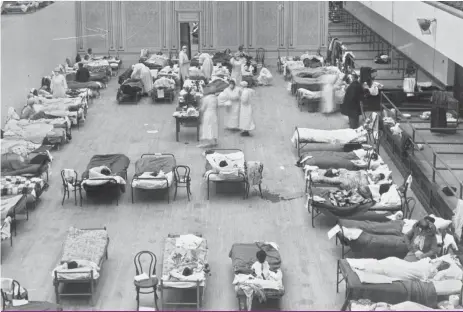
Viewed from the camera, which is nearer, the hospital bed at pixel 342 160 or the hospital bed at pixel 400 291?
the hospital bed at pixel 400 291

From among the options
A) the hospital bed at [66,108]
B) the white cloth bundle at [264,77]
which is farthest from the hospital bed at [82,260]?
the white cloth bundle at [264,77]

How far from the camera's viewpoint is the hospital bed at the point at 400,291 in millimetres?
13555

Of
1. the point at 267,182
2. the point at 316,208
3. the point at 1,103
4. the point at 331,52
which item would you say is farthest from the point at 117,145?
the point at 331,52

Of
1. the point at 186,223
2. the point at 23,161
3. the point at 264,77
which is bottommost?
the point at 186,223

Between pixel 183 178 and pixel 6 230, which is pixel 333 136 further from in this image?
pixel 6 230

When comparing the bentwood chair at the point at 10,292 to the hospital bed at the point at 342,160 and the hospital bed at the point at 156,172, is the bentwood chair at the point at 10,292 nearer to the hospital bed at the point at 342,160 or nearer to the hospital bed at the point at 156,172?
the hospital bed at the point at 156,172

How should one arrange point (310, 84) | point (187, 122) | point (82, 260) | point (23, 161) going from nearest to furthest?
point (82, 260)
point (23, 161)
point (187, 122)
point (310, 84)

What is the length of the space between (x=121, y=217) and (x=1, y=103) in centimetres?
723

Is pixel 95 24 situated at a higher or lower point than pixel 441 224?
higher

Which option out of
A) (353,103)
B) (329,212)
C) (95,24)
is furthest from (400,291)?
(95,24)

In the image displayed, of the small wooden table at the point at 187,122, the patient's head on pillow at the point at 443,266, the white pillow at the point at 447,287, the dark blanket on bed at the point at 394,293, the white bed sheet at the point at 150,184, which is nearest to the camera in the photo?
the dark blanket on bed at the point at 394,293

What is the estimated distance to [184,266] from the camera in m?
14.5

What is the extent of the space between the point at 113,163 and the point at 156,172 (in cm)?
113

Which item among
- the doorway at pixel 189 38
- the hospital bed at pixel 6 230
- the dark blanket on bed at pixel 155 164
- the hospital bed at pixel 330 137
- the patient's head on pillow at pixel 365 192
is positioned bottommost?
the hospital bed at pixel 6 230
